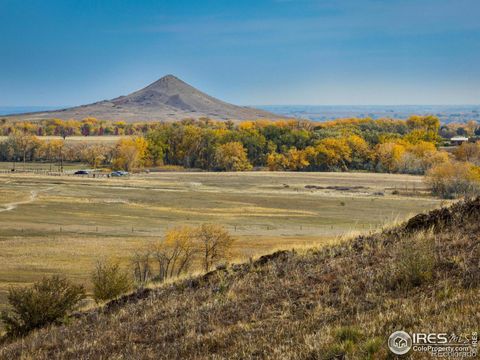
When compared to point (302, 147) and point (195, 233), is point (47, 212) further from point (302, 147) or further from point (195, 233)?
point (302, 147)

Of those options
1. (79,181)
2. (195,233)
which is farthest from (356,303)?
(79,181)

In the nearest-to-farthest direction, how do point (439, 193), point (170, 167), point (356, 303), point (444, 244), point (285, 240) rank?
point (356, 303), point (444, 244), point (285, 240), point (439, 193), point (170, 167)

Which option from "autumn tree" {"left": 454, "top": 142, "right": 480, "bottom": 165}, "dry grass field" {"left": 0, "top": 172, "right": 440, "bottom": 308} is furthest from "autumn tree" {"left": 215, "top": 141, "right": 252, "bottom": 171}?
"autumn tree" {"left": 454, "top": 142, "right": 480, "bottom": 165}

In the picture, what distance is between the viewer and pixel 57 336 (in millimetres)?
12875

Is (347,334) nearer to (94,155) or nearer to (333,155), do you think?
(333,155)

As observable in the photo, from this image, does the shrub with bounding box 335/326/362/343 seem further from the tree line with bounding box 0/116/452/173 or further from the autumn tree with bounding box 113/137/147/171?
the autumn tree with bounding box 113/137/147/171

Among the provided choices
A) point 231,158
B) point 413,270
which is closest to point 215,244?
point 413,270

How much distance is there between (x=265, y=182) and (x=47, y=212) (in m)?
53.3

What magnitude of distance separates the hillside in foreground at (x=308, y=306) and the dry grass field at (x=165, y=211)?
22749mm

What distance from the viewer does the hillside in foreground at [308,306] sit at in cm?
843

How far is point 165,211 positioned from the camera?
81000 millimetres

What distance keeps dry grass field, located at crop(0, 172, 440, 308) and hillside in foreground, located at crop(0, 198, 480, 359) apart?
22.7 meters

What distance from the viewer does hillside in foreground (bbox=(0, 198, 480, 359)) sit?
27.7ft

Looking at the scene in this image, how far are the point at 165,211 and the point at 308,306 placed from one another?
71183 mm
